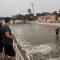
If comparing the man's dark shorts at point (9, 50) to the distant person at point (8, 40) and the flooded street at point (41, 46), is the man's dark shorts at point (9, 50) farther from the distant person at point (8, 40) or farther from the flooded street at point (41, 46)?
the flooded street at point (41, 46)

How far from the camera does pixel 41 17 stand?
74750 mm

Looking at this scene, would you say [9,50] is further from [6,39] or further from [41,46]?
[41,46]

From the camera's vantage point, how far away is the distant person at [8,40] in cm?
509

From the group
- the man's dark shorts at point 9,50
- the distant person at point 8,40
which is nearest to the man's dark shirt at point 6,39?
the distant person at point 8,40

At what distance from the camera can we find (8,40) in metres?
5.20

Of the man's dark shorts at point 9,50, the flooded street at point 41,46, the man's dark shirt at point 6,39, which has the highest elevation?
the man's dark shirt at point 6,39

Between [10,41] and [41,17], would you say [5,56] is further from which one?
[41,17]

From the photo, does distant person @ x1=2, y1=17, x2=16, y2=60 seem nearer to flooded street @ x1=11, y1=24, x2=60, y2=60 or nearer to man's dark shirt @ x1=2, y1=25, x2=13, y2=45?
man's dark shirt @ x1=2, y1=25, x2=13, y2=45

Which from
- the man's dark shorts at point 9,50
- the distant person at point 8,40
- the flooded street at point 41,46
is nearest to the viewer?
the distant person at point 8,40

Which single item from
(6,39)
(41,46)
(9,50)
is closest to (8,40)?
(6,39)

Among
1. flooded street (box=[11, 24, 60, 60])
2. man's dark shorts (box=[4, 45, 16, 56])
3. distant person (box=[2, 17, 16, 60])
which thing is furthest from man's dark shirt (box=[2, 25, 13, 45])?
flooded street (box=[11, 24, 60, 60])

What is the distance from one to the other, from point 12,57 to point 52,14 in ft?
229

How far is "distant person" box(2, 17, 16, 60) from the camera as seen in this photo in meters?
5.09

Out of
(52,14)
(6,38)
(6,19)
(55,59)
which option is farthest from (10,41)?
(52,14)
